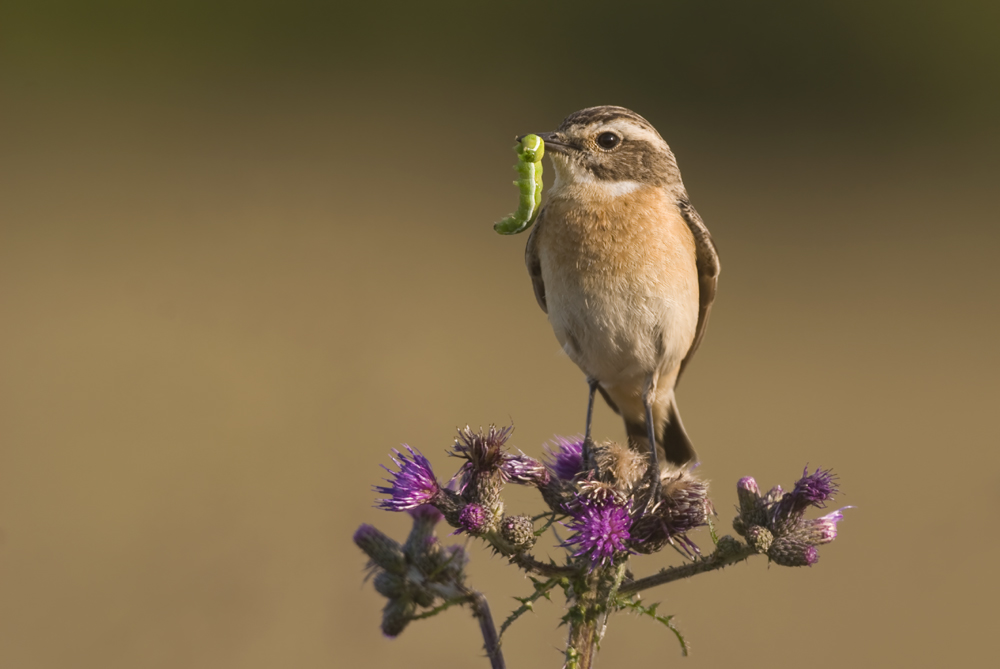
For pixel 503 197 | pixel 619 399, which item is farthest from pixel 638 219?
pixel 503 197

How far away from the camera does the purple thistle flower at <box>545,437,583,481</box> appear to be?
9.41ft

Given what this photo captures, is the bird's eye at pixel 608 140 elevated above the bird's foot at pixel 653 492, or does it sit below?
above

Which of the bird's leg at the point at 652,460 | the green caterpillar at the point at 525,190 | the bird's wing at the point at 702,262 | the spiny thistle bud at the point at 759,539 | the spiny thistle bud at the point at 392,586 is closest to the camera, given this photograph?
the spiny thistle bud at the point at 759,539

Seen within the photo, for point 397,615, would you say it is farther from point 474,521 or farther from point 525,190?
point 525,190

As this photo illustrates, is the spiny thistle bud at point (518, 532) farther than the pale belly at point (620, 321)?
No

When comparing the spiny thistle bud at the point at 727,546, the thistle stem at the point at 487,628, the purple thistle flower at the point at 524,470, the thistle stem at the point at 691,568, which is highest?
the purple thistle flower at the point at 524,470

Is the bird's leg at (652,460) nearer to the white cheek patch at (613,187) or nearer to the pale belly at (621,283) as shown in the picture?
the pale belly at (621,283)

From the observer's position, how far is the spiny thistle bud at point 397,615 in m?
2.64

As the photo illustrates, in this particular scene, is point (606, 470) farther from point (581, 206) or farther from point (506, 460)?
point (581, 206)

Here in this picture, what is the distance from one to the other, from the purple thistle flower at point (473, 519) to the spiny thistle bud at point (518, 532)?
0.23ft

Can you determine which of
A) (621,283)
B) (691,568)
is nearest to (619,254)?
(621,283)

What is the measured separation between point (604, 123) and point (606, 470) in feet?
4.69

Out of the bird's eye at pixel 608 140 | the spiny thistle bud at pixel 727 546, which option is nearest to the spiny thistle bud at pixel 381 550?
the spiny thistle bud at pixel 727 546

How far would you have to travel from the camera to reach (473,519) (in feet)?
8.02
